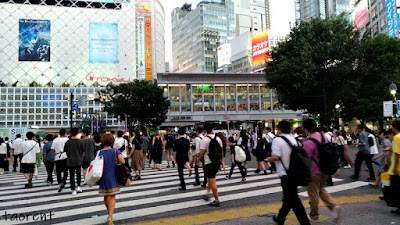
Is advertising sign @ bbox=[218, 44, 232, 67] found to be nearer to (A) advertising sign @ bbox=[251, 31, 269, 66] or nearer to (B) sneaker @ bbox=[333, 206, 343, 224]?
(A) advertising sign @ bbox=[251, 31, 269, 66]

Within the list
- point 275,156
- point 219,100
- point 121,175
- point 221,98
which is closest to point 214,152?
point 121,175

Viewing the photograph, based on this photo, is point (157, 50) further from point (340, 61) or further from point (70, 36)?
point (340, 61)

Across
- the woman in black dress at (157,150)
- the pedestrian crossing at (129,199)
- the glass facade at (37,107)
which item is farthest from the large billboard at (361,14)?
the pedestrian crossing at (129,199)

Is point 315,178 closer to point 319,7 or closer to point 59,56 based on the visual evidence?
point 59,56

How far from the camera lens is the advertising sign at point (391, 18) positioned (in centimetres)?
4491

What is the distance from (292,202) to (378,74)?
105 ft

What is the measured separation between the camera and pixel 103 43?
7838cm

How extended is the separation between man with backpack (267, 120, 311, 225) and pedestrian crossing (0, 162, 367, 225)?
261 centimetres

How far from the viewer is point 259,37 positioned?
9344 centimetres

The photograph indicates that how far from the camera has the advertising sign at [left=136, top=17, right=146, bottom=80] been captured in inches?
3438

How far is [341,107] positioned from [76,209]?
124ft

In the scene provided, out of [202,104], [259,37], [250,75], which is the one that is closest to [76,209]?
A: [202,104]

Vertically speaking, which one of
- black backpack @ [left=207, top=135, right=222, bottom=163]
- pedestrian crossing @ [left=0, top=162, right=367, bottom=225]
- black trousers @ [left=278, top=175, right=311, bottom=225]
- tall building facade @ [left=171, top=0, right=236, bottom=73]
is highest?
tall building facade @ [left=171, top=0, right=236, bottom=73]

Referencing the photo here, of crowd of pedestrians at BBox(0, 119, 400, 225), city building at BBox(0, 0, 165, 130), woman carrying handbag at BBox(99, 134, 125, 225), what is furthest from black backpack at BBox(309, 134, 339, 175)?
city building at BBox(0, 0, 165, 130)
